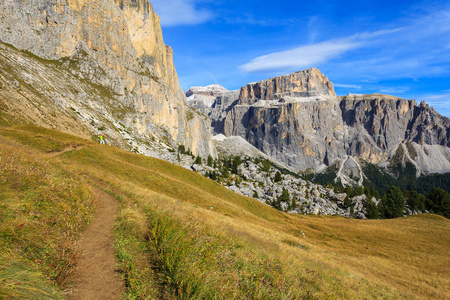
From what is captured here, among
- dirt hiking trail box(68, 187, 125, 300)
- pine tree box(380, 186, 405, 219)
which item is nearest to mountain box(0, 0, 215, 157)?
dirt hiking trail box(68, 187, 125, 300)

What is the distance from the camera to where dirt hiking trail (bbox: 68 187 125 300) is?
5.07 meters

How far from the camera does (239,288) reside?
6125 millimetres

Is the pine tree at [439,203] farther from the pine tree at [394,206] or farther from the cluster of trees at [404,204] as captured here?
the pine tree at [394,206]

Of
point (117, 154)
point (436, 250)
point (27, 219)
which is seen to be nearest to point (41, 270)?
point (27, 219)

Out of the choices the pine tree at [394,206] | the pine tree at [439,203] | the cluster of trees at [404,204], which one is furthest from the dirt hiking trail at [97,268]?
the pine tree at [439,203]

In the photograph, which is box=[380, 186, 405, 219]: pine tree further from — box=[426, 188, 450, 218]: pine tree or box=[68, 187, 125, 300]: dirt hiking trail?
box=[68, 187, 125, 300]: dirt hiking trail

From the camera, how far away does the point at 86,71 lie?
410ft

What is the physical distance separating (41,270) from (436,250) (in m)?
48.2

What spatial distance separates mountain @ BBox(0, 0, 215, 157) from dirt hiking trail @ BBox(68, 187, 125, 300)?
63061 mm

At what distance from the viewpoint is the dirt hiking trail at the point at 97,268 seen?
5.07m

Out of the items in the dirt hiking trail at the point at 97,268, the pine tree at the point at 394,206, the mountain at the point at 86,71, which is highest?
the mountain at the point at 86,71

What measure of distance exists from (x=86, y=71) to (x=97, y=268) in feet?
497

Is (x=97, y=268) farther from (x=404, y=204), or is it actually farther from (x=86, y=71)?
(x=86, y=71)

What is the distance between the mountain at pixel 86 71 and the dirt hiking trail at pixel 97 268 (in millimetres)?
63061
